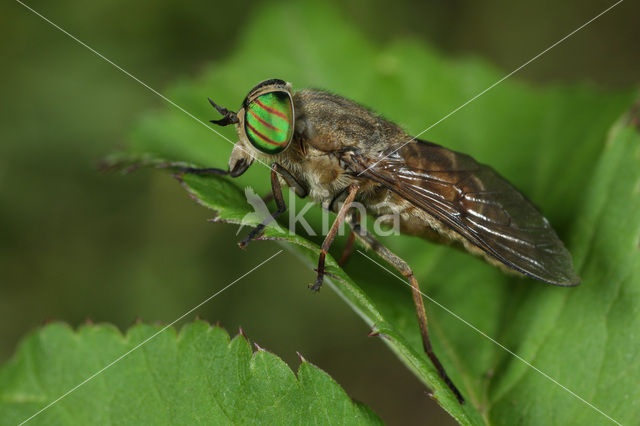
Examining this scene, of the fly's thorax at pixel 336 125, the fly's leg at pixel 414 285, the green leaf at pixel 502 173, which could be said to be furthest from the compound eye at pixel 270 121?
the fly's leg at pixel 414 285

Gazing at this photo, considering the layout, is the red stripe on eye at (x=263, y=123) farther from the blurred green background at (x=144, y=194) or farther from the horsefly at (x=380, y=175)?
the blurred green background at (x=144, y=194)

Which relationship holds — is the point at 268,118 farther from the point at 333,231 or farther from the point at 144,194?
the point at 144,194

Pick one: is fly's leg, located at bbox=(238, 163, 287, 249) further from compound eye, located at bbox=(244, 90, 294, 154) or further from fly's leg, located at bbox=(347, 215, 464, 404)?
fly's leg, located at bbox=(347, 215, 464, 404)

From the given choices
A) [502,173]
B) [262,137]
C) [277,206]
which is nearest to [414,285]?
[277,206]

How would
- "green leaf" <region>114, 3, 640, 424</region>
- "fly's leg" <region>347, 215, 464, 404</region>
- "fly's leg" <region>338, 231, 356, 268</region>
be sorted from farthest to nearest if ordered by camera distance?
"fly's leg" <region>338, 231, 356, 268</region> < "fly's leg" <region>347, 215, 464, 404</region> < "green leaf" <region>114, 3, 640, 424</region>

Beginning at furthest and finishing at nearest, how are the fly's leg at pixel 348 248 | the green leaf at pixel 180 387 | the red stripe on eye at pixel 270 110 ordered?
1. the fly's leg at pixel 348 248
2. the red stripe on eye at pixel 270 110
3. the green leaf at pixel 180 387

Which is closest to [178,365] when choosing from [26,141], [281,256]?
[281,256]

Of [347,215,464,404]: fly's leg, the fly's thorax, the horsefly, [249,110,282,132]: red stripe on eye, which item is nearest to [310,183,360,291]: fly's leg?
the horsefly
